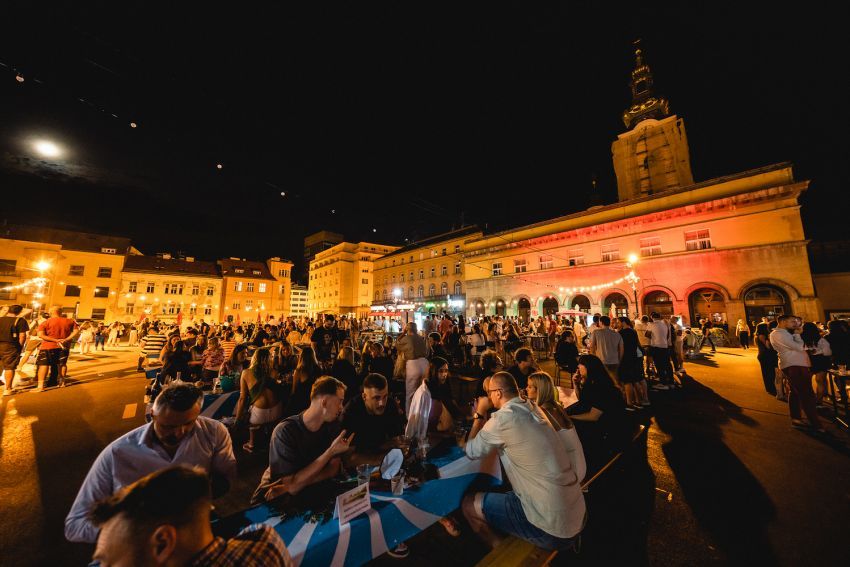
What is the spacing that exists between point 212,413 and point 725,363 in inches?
651

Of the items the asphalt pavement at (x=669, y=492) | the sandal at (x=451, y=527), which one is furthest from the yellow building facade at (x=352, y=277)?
the sandal at (x=451, y=527)

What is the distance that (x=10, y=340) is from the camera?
24.7 ft

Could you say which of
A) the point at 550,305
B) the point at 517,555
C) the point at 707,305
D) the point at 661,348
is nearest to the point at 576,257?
the point at 550,305

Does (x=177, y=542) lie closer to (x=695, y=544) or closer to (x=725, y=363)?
(x=695, y=544)

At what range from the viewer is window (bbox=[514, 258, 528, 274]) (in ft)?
88.9

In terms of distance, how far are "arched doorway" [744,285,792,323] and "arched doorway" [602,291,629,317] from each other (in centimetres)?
585

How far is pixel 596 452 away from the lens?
3.77m

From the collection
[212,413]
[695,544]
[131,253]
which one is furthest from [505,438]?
[131,253]

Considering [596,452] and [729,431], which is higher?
[596,452]

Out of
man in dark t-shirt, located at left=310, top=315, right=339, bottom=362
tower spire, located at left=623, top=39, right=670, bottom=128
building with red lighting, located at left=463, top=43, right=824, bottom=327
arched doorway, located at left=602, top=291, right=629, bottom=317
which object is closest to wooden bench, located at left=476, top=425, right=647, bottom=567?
man in dark t-shirt, located at left=310, top=315, right=339, bottom=362

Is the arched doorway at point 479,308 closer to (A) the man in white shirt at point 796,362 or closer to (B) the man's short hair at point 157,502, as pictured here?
(A) the man in white shirt at point 796,362

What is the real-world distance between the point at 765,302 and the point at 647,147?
16083 millimetres

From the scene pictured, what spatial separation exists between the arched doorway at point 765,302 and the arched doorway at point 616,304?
5854mm

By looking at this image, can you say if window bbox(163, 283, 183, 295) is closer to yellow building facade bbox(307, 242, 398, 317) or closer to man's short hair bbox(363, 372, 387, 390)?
yellow building facade bbox(307, 242, 398, 317)
